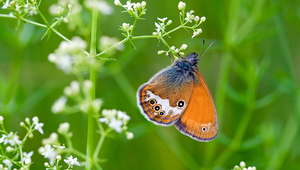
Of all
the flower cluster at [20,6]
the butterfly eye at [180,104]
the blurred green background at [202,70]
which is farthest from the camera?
the blurred green background at [202,70]

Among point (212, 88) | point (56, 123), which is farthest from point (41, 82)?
point (212, 88)

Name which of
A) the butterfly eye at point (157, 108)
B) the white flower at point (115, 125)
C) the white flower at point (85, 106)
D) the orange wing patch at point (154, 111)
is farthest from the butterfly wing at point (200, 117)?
the white flower at point (85, 106)

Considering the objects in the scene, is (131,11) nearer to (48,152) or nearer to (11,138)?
(48,152)

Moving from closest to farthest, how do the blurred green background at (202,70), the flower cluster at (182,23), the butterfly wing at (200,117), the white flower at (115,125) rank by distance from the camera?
the white flower at (115,125), the flower cluster at (182,23), the butterfly wing at (200,117), the blurred green background at (202,70)

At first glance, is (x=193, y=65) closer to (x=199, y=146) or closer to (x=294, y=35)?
(x=199, y=146)

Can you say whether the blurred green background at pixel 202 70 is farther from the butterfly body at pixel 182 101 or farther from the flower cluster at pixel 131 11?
the flower cluster at pixel 131 11

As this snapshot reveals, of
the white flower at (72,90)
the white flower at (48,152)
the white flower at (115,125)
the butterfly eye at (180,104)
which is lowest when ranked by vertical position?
the white flower at (115,125)
